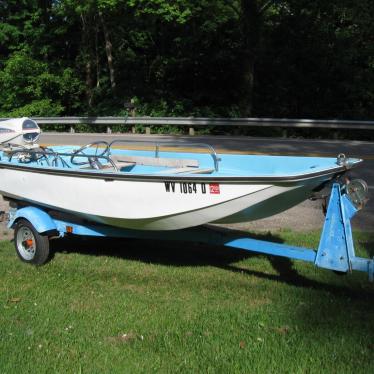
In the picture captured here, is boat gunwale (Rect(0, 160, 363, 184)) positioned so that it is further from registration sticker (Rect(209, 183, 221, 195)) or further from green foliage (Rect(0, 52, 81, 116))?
green foliage (Rect(0, 52, 81, 116))

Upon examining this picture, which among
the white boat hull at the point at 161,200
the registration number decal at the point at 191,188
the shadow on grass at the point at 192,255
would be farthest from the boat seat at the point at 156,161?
the registration number decal at the point at 191,188

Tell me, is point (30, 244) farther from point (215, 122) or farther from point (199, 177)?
point (215, 122)

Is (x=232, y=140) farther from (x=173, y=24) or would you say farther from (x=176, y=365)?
(x=176, y=365)

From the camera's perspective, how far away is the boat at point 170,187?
4.85 metres

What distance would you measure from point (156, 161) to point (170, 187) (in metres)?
1.87

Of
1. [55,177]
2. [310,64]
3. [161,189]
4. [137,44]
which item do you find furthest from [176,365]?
[137,44]

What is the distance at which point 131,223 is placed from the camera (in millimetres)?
5633

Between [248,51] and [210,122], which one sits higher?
[248,51]

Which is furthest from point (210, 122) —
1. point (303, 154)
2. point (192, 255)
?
point (192, 255)

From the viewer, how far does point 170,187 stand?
5168 millimetres

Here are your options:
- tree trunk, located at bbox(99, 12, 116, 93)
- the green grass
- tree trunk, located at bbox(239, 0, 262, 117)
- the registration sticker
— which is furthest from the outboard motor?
tree trunk, located at bbox(99, 12, 116, 93)

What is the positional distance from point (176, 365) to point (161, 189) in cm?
168

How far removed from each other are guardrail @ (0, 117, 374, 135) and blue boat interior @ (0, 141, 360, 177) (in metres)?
14.0

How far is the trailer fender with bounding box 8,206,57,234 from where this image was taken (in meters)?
6.23
